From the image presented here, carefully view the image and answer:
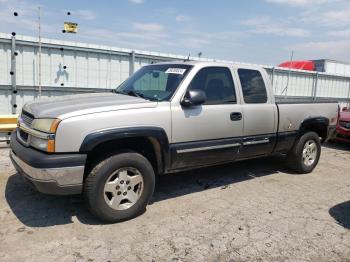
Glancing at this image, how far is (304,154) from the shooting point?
244 inches

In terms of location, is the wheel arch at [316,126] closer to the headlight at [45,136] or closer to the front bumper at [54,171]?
the front bumper at [54,171]

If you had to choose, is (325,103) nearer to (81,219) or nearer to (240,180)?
(240,180)

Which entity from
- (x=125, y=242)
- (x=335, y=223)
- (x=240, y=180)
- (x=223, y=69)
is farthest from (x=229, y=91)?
(x=125, y=242)

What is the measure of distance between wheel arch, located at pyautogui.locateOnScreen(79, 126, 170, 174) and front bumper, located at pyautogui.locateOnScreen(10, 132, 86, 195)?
0.17 meters

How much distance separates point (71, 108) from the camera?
11.8ft

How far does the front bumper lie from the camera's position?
3.32 meters

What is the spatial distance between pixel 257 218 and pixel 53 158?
254 centimetres

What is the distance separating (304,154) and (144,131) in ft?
12.2

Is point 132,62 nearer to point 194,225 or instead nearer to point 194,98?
point 194,98

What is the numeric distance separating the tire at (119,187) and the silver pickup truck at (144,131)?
0.01 metres

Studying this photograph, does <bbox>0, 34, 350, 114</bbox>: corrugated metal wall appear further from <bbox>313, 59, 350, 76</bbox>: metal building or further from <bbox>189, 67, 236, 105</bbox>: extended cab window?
<bbox>313, 59, 350, 76</bbox>: metal building

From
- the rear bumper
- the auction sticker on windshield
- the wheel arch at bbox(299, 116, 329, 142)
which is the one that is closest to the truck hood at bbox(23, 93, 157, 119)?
Answer: the auction sticker on windshield

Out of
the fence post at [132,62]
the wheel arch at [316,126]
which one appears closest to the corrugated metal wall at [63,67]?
the fence post at [132,62]

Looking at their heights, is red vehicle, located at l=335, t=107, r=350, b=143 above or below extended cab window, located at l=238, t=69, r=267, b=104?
below
